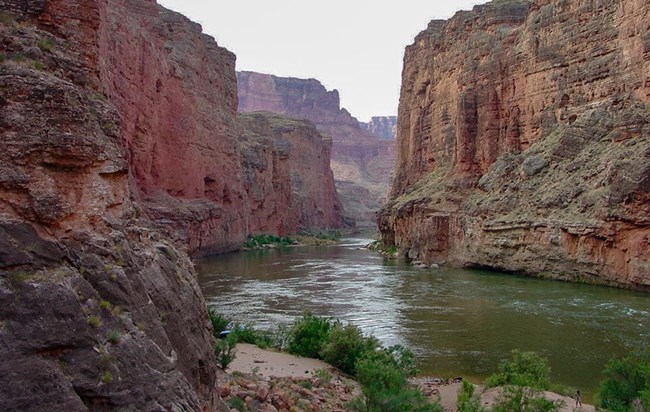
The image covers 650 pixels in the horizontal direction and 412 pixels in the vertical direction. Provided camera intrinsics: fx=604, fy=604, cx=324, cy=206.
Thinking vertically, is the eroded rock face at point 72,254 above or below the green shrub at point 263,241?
above

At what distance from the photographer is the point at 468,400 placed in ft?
33.0

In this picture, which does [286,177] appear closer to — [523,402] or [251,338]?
[251,338]

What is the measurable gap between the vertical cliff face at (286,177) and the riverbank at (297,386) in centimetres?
5571

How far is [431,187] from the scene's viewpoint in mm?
49000

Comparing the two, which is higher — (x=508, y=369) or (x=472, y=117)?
(x=472, y=117)

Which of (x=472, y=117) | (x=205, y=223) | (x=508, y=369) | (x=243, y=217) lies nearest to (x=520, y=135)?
(x=472, y=117)

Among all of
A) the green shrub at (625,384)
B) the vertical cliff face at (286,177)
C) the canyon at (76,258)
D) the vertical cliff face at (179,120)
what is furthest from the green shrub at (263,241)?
the canyon at (76,258)

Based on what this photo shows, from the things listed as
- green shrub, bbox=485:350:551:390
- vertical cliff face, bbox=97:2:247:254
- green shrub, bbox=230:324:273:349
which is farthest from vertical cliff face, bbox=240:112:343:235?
green shrub, bbox=485:350:551:390

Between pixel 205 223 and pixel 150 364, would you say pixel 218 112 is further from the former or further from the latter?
pixel 150 364

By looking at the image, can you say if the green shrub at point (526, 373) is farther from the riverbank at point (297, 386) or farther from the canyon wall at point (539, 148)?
the canyon wall at point (539, 148)

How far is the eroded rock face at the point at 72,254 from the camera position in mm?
4410

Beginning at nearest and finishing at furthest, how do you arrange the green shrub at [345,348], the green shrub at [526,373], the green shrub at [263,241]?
the green shrub at [526,373] → the green shrub at [345,348] → the green shrub at [263,241]

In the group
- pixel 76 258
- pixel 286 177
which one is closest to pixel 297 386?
pixel 76 258

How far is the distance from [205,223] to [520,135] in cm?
2403
